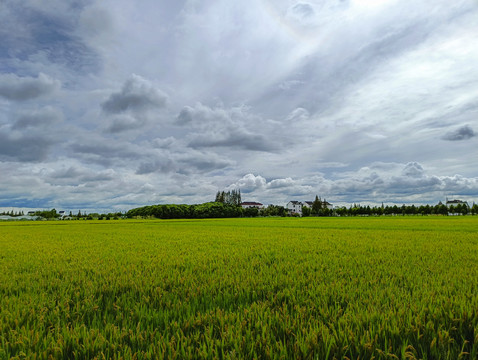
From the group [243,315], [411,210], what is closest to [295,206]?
[411,210]

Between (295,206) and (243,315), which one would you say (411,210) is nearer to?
(295,206)

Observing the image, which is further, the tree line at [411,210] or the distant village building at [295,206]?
the distant village building at [295,206]

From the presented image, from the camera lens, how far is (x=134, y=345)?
251 centimetres

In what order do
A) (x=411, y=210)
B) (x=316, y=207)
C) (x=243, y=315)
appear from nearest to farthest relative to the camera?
(x=243, y=315) < (x=411, y=210) < (x=316, y=207)

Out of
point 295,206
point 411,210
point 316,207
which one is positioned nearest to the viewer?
point 411,210

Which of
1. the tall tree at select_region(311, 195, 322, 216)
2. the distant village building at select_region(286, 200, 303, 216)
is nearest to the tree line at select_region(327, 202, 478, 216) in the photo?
the tall tree at select_region(311, 195, 322, 216)

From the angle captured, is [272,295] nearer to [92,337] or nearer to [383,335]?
[383,335]

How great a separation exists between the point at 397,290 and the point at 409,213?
13838 cm

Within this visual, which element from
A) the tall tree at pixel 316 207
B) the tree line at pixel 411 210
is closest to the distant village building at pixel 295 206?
the tall tree at pixel 316 207

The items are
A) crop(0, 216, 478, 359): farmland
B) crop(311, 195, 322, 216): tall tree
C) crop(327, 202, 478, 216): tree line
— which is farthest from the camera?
crop(311, 195, 322, 216): tall tree

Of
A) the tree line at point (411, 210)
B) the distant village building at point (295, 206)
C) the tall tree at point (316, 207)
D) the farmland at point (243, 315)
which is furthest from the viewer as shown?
the distant village building at point (295, 206)

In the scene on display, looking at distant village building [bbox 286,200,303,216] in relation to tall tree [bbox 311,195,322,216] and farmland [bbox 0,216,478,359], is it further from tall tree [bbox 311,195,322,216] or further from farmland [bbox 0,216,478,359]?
farmland [bbox 0,216,478,359]

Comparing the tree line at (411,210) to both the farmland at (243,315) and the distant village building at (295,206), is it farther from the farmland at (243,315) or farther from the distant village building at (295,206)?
the farmland at (243,315)

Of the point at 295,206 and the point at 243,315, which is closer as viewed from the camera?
the point at 243,315
